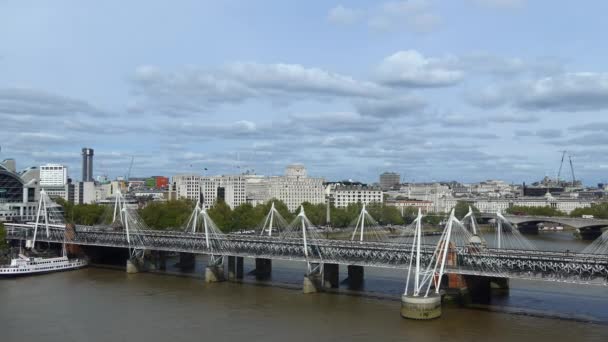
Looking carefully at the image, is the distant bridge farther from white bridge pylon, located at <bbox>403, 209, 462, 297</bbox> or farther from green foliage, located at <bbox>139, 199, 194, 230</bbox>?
green foliage, located at <bbox>139, 199, 194, 230</bbox>

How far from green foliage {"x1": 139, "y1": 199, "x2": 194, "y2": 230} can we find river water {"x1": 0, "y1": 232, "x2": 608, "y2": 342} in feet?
97.5

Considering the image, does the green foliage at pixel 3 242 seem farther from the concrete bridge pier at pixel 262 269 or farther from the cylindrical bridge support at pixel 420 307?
the cylindrical bridge support at pixel 420 307

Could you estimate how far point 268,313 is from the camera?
114ft

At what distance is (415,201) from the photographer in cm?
15225

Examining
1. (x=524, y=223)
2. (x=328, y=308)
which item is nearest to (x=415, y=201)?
(x=524, y=223)

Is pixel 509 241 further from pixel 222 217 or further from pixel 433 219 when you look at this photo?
pixel 433 219

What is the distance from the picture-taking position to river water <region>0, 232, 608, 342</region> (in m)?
30.1

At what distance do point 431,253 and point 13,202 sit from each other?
209ft

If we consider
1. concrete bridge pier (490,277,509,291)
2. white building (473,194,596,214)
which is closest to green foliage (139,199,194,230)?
concrete bridge pier (490,277,509,291)

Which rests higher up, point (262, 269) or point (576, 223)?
point (576, 223)

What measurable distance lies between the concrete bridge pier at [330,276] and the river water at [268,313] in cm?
147

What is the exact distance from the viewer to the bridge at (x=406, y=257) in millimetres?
32688

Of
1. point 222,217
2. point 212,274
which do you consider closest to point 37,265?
point 212,274

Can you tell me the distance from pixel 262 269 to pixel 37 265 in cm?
1709
